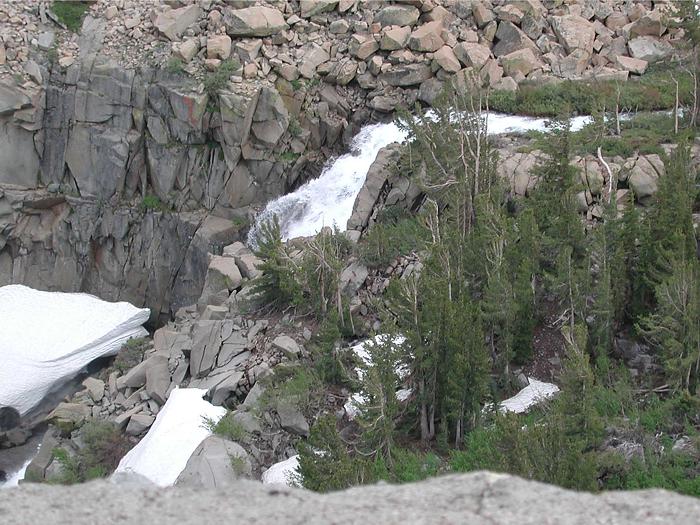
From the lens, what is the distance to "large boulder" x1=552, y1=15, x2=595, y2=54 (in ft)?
79.0

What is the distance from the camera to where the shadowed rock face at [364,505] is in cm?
436

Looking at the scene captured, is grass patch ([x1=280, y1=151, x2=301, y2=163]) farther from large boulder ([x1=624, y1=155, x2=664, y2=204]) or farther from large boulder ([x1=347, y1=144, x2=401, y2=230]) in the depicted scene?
large boulder ([x1=624, y1=155, x2=664, y2=204])

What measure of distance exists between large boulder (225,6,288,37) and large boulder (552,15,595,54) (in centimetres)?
830

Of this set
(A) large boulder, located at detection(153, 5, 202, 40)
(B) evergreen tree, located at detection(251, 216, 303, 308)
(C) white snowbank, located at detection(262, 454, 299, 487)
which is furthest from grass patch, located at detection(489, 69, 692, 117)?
(C) white snowbank, located at detection(262, 454, 299, 487)

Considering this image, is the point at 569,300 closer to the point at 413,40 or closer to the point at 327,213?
the point at 327,213

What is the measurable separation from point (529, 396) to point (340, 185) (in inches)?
406

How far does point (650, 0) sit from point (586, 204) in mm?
12092

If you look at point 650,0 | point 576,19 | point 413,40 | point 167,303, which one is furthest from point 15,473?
point 650,0

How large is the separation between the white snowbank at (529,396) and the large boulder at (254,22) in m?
15.1

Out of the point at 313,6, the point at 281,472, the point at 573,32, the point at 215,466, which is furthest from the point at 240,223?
the point at 281,472

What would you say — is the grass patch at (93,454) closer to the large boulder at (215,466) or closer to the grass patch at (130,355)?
the large boulder at (215,466)

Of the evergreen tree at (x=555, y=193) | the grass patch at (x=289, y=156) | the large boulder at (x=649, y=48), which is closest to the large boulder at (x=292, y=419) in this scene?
the evergreen tree at (x=555, y=193)

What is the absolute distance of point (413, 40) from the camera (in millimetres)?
23656

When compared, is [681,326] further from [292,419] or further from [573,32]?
[573,32]
